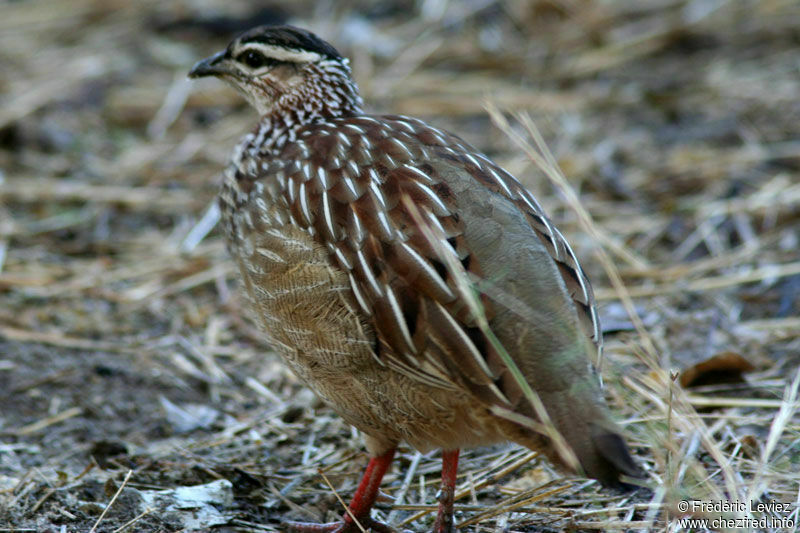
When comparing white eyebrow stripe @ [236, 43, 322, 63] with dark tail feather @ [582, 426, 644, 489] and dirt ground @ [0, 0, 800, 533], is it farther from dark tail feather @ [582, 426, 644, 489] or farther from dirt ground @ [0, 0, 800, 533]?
dark tail feather @ [582, 426, 644, 489]

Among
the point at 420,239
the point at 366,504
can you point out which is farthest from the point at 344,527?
the point at 420,239

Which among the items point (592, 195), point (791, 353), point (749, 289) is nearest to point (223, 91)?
point (592, 195)

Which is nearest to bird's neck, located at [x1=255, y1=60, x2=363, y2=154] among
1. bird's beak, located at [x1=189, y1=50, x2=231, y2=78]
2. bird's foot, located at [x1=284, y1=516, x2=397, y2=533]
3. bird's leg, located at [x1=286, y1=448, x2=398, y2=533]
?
bird's beak, located at [x1=189, y1=50, x2=231, y2=78]


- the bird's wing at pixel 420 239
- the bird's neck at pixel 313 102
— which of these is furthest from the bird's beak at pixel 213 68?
the bird's wing at pixel 420 239

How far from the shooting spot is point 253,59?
173 inches

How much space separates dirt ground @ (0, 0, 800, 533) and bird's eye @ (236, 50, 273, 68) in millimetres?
1201

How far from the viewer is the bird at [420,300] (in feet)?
9.77

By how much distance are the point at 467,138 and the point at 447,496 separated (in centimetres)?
396

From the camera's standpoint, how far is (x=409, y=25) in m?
8.38

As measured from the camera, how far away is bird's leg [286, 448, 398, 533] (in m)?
3.59

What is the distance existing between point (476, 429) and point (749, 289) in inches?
107

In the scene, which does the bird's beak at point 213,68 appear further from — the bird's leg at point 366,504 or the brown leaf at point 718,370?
the brown leaf at point 718,370

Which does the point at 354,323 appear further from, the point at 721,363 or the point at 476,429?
the point at 721,363

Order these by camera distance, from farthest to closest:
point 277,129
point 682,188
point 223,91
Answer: point 223,91 → point 682,188 → point 277,129
